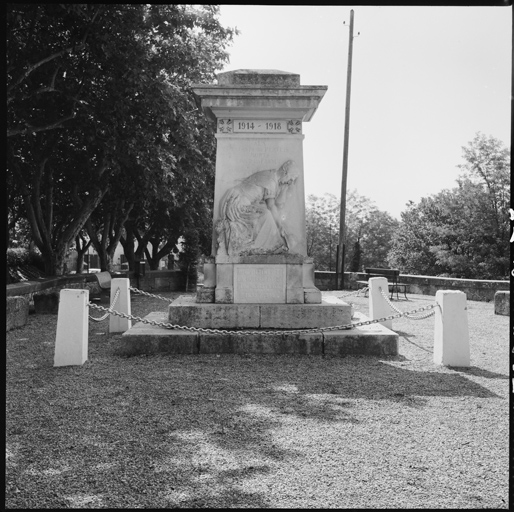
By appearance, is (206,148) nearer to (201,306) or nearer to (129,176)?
(129,176)

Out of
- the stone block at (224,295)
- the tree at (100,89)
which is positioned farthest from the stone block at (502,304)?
the tree at (100,89)

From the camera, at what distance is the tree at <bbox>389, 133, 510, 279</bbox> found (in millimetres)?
26438

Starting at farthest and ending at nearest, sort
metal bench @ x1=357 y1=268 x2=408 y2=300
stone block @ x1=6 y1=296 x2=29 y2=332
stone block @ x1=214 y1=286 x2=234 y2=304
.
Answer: metal bench @ x1=357 y1=268 x2=408 y2=300 → stone block @ x1=6 y1=296 x2=29 y2=332 → stone block @ x1=214 y1=286 x2=234 y2=304

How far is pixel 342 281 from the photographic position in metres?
22.6

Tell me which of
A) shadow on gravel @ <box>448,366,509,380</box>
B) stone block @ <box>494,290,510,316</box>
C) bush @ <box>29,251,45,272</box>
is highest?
A: bush @ <box>29,251,45,272</box>

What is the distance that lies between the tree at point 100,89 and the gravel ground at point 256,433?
24.9 feet

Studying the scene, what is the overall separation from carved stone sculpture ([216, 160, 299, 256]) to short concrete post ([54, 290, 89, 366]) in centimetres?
232

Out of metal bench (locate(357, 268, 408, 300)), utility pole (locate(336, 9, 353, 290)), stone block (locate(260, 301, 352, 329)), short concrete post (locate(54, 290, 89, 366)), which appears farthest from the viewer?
utility pole (locate(336, 9, 353, 290))

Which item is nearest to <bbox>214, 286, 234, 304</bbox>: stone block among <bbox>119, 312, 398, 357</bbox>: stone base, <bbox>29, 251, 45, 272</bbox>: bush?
<bbox>119, 312, 398, 357</bbox>: stone base

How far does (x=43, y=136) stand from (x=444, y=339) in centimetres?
1321

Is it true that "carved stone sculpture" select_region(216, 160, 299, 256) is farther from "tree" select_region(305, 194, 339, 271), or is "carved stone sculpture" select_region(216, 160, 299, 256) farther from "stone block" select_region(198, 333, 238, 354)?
"tree" select_region(305, 194, 339, 271)

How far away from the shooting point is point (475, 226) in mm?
26922

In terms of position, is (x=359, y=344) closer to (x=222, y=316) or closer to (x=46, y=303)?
(x=222, y=316)

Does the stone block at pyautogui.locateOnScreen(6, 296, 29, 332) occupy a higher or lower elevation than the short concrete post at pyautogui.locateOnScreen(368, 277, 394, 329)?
lower
